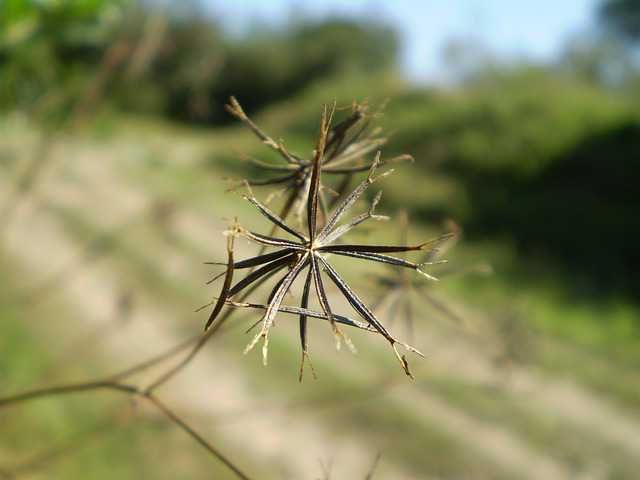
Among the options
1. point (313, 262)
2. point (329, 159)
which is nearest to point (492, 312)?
point (329, 159)

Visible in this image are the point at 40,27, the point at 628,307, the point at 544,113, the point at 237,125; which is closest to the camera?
the point at 40,27

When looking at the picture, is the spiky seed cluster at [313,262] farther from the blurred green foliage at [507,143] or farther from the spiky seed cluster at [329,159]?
the blurred green foliage at [507,143]

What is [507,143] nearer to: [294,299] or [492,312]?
[492,312]

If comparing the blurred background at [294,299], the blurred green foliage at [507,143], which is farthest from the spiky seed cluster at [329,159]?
the blurred green foliage at [507,143]

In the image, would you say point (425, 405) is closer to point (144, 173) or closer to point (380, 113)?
point (380, 113)

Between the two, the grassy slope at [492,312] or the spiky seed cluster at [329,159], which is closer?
the spiky seed cluster at [329,159]

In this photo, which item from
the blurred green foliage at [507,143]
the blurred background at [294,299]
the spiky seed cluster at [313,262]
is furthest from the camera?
the blurred green foliage at [507,143]

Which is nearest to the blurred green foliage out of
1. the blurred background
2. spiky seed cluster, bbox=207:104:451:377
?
the blurred background

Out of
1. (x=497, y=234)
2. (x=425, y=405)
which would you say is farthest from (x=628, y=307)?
(x=425, y=405)

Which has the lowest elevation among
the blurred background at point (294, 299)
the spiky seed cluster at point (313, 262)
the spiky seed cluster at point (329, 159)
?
the spiky seed cluster at point (313, 262)
